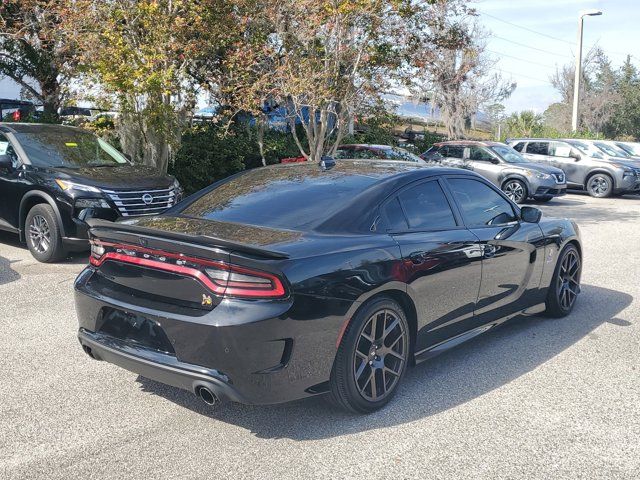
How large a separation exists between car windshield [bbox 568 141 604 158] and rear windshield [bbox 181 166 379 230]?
17297mm

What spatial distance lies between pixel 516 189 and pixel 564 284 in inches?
458

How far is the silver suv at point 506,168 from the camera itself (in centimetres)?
1723

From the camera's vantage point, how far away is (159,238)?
389 centimetres

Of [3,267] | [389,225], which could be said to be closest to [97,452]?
[389,225]

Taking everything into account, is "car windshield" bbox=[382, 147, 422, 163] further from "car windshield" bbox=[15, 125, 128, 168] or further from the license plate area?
the license plate area

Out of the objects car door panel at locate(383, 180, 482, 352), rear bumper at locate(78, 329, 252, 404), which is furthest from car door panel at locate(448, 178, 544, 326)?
rear bumper at locate(78, 329, 252, 404)

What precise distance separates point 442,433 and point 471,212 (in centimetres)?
192

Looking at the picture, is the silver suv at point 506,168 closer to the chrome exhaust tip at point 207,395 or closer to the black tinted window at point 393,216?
the black tinted window at point 393,216

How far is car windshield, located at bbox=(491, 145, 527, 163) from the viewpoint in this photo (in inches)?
719

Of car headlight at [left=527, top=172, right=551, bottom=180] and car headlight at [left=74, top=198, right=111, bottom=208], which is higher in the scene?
car headlight at [left=74, top=198, right=111, bottom=208]

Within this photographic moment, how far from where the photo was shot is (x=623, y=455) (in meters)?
3.70

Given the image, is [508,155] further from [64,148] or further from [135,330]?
[135,330]

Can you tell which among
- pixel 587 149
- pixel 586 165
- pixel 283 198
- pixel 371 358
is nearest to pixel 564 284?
pixel 371 358

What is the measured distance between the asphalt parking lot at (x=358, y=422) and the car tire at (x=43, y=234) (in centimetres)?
266
